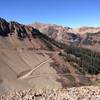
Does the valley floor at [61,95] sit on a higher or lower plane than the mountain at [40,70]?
higher

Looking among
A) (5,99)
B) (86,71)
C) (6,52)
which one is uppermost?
(5,99)

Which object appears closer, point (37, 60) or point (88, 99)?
point (88, 99)

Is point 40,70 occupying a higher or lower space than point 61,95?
lower

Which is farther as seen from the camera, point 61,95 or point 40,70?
point 40,70

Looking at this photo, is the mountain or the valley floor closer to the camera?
the valley floor

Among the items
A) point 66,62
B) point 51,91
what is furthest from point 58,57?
point 51,91

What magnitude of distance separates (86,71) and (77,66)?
24.1 ft

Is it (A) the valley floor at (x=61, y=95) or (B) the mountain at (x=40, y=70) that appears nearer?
(A) the valley floor at (x=61, y=95)

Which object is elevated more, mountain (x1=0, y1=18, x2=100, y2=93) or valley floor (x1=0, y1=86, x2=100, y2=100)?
valley floor (x1=0, y1=86, x2=100, y2=100)

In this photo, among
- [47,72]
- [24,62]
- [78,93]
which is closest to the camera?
[78,93]

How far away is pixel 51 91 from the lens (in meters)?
42.4

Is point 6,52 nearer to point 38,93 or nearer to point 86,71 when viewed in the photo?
point 86,71

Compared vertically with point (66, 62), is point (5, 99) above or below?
above

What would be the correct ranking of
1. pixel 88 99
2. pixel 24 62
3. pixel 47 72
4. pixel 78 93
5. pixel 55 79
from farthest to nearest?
pixel 24 62 → pixel 47 72 → pixel 55 79 → pixel 78 93 → pixel 88 99
